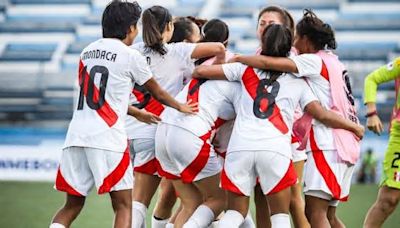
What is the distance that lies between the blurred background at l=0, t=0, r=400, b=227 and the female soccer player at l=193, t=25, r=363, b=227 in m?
10.7

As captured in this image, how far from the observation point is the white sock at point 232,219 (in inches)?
253

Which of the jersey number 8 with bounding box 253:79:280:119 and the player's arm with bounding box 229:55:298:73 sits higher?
the player's arm with bounding box 229:55:298:73

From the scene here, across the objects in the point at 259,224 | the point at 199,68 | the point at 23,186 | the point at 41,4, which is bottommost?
the point at 23,186

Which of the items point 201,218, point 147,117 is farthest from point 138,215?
point 147,117

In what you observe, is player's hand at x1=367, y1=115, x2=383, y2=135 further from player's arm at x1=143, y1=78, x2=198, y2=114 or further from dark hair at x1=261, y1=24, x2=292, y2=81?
player's arm at x1=143, y1=78, x2=198, y2=114

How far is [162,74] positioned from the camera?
7051 millimetres

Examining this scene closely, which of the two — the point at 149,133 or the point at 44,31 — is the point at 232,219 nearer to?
the point at 149,133

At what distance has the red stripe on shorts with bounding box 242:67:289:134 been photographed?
253 inches

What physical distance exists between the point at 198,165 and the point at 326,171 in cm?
88

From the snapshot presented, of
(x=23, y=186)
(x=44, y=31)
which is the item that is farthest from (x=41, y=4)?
(x=23, y=186)

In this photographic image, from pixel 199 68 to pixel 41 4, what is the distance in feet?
47.4

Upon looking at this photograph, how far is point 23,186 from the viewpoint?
50.3 feet

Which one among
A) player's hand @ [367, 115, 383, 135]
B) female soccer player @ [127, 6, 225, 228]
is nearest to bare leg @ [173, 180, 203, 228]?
female soccer player @ [127, 6, 225, 228]

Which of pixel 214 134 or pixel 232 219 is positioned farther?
pixel 214 134
